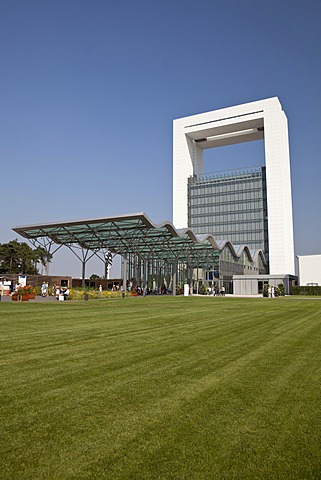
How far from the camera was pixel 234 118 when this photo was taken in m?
102

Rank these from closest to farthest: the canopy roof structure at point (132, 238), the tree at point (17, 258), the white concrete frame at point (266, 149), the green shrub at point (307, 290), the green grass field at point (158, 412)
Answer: the green grass field at point (158, 412) < the canopy roof structure at point (132, 238) < the green shrub at point (307, 290) < the tree at point (17, 258) < the white concrete frame at point (266, 149)

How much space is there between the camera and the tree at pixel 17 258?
76562 millimetres

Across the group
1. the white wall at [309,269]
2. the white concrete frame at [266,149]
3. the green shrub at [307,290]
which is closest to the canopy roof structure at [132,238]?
the green shrub at [307,290]

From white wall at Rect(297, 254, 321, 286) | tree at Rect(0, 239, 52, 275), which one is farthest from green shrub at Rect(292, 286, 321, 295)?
tree at Rect(0, 239, 52, 275)

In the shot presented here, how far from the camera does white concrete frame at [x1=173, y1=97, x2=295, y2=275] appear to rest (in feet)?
310

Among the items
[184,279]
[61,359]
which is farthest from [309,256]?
[61,359]

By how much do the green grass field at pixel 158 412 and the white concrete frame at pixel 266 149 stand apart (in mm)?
88025

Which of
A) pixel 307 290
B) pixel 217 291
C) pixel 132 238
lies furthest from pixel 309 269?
pixel 132 238

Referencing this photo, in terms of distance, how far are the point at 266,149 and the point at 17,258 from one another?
6444 centimetres

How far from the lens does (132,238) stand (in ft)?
168

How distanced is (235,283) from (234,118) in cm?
5316

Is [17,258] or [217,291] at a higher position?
[17,258]

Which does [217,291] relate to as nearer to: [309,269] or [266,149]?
[309,269]

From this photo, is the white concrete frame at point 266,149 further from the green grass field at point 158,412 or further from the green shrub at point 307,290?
the green grass field at point 158,412
